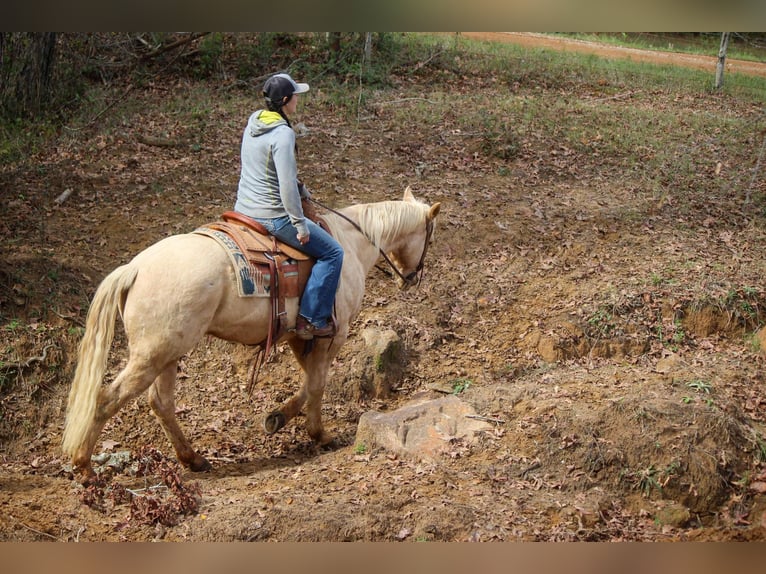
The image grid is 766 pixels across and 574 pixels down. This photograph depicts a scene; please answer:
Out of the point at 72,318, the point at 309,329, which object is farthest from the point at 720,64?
the point at 72,318

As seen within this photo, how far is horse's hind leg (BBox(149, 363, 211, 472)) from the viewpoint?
520 centimetres

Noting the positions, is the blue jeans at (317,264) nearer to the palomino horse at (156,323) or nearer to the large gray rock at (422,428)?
the palomino horse at (156,323)

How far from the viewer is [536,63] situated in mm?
9336

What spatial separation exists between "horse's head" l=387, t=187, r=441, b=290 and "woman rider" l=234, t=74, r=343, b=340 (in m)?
0.95

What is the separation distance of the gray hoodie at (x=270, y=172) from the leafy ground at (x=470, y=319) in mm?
1900

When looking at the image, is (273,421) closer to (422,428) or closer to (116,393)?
(422,428)

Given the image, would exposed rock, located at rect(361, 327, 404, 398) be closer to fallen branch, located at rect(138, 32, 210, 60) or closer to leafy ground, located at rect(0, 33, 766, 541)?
leafy ground, located at rect(0, 33, 766, 541)

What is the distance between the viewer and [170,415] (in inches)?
209

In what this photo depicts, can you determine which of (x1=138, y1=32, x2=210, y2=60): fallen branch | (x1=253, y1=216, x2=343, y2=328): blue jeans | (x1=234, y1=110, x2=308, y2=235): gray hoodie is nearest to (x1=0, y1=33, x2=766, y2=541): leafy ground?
(x1=138, y1=32, x2=210, y2=60): fallen branch

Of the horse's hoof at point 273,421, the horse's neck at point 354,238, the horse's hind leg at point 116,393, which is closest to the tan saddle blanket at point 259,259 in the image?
the horse's neck at point 354,238

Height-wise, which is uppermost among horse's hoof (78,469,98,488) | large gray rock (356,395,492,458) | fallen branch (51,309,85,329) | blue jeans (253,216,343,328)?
blue jeans (253,216,343,328)

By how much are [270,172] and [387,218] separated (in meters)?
1.20

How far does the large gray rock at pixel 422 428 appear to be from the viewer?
17.5ft

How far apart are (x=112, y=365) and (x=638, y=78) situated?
677 cm
